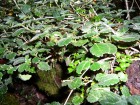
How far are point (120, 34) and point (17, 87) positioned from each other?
10.2 feet

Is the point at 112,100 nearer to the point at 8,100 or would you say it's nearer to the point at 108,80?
the point at 108,80

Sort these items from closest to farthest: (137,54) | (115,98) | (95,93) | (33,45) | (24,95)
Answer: (115,98), (95,93), (137,54), (33,45), (24,95)

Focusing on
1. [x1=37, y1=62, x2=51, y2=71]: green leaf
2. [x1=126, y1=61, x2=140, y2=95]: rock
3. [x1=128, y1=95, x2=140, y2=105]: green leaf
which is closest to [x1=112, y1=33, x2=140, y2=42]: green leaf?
[x1=126, y1=61, x2=140, y2=95]: rock

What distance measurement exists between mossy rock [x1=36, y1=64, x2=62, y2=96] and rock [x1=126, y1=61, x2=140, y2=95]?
1225mm

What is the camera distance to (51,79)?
2.74m

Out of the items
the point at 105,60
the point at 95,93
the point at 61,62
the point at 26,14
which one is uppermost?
the point at 26,14

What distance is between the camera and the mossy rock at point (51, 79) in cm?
254

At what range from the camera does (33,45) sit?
6.40 ft

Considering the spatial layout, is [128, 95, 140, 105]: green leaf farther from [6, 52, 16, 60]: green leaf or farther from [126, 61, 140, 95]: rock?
[6, 52, 16, 60]: green leaf

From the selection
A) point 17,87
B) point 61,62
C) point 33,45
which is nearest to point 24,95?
point 17,87

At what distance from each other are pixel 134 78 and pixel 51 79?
1.64 m

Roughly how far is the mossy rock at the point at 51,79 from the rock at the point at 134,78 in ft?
4.02

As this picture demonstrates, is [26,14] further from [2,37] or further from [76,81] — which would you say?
[76,81]

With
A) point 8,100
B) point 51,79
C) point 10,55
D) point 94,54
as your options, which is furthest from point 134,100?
point 8,100
